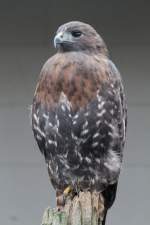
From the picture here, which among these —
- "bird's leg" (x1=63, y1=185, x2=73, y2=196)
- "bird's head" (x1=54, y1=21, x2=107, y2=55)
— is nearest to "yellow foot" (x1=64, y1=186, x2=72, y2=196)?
"bird's leg" (x1=63, y1=185, x2=73, y2=196)

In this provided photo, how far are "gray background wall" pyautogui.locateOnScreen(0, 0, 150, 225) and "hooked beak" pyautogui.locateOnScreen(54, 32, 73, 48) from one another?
236cm

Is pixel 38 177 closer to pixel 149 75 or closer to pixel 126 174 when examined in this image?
pixel 126 174

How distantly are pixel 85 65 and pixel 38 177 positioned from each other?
2.52 meters

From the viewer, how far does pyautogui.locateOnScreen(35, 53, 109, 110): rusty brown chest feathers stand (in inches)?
145

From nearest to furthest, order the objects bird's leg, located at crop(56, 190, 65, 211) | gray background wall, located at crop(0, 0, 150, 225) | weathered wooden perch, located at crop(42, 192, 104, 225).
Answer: weathered wooden perch, located at crop(42, 192, 104, 225) < bird's leg, located at crop(56, 190, 65, 211) < gray background wall, located at crop(0, 0, 150, 225)

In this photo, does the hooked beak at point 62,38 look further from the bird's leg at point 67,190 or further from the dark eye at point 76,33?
the bird's leg at point 67,190

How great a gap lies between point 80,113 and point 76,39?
0.29m

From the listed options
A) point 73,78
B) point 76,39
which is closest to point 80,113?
point 73,78

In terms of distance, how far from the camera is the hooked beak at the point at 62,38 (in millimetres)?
3639

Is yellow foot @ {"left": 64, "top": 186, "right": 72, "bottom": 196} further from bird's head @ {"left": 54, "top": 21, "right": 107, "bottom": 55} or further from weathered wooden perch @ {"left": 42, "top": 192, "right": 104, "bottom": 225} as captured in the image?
bird's head @ {"left": 54, "top": 21, "right": 107, "bottom": 55}

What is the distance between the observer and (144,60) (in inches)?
239

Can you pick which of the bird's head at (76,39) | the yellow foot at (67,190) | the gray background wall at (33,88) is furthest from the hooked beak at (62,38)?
the gray background wall at (33,88)

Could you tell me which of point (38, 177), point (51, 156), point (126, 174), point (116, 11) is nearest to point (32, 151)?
point (38, 177)

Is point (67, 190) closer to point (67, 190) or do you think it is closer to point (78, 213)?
point (67, 190)
